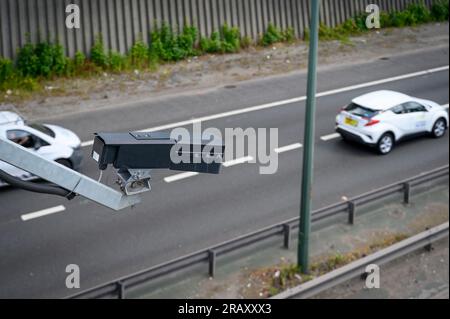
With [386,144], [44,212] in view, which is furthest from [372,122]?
[44,212]

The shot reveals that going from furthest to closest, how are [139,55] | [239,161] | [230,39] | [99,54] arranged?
1. [230,39]
2. [139,55]
3. [239,161]
4. [99,54]

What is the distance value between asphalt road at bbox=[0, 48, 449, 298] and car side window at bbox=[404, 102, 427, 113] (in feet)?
1.23

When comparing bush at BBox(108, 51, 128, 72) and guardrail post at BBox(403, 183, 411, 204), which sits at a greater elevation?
bush at BBox(108, 51, 128, 72)

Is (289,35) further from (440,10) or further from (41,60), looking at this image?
(41,60)

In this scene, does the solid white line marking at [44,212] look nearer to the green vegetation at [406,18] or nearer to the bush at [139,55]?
the bush at [139,55]

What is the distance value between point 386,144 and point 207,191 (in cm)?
518

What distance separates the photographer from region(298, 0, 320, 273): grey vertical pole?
9.95m

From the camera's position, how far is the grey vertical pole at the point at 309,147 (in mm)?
9945

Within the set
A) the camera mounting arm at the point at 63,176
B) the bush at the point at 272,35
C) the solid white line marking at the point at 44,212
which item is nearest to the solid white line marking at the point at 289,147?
the bush at the point at 272,35

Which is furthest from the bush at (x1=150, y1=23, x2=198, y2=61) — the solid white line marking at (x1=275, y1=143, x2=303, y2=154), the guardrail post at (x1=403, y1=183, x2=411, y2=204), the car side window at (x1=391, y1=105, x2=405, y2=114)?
the guardrail post at (x1=403, y1=183, x2=411, y2=204)

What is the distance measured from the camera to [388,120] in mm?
15344
